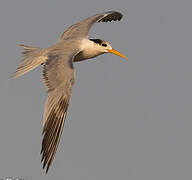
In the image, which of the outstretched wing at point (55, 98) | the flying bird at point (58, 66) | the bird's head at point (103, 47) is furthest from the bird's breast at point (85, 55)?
the outstretched wing at point (55, 98)

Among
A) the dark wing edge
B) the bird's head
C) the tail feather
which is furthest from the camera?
the bird's head

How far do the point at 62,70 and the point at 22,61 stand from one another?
2264 mm

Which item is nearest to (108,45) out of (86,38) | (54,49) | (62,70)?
(86,38)

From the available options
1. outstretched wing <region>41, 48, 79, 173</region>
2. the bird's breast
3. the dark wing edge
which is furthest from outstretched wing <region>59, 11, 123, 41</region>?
the dark wing edge

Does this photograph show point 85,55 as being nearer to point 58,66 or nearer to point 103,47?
point 103,47

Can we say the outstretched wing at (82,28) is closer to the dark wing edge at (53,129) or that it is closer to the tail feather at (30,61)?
the tail feather at (30,61)

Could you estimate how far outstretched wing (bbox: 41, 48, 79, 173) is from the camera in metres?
11.1

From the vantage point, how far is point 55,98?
11.8 meters

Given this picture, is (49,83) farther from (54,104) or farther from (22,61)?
(22,61)

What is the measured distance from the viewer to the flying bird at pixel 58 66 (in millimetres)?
11211

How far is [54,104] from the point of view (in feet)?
38.3

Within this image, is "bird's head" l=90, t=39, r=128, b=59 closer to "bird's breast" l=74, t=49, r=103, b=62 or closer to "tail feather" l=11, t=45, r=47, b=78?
"bird's breast" l=74, t=49, r=103, b=62

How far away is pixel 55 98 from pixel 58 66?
1.10m

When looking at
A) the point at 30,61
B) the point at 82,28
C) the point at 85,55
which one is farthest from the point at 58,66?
the point at 82,28
